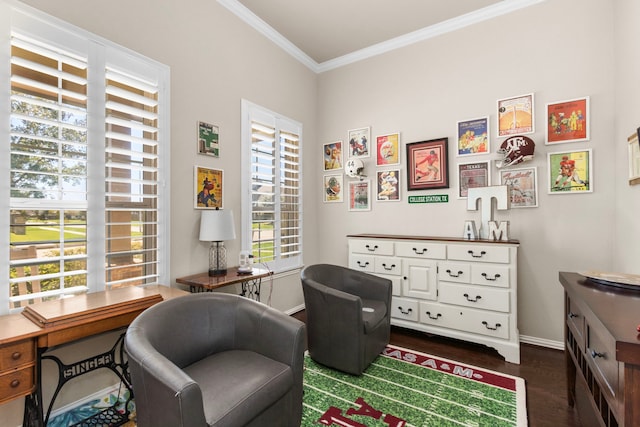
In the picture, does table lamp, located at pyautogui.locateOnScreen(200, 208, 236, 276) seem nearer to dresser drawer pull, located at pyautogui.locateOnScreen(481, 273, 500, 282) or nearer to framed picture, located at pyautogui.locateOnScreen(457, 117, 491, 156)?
dresser drawer pull, located at pyautogui.locateOnScreen(481, 273, 500, 282)

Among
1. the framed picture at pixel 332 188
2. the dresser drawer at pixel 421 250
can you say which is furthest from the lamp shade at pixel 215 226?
the framed picture at pixel 332 188

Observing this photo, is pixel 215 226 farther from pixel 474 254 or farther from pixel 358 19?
→ pixel 358 19

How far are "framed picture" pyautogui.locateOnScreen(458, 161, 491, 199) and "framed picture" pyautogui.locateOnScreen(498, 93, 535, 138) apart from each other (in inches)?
14.7

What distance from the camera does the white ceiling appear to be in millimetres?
3090

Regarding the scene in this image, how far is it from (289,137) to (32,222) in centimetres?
270

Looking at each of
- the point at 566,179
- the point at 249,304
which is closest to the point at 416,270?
the point at 566,179

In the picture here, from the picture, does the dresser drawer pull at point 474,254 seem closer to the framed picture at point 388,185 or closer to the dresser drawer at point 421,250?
the dresser drawer at point 421,250

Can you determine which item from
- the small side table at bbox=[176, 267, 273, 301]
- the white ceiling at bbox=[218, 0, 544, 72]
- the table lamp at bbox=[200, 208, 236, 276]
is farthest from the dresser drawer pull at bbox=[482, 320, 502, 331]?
the white ceiling at bbox=[218, 0, 544, 72]

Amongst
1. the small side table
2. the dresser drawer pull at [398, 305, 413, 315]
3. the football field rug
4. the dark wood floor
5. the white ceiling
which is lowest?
the dark wood floor

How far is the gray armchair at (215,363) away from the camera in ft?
3.88

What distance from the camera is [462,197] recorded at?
3.30 metres

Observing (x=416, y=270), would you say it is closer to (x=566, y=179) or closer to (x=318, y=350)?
(x=318, y=350)

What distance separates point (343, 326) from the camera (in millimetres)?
2367

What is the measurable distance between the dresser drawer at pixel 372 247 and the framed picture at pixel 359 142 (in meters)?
1.25
